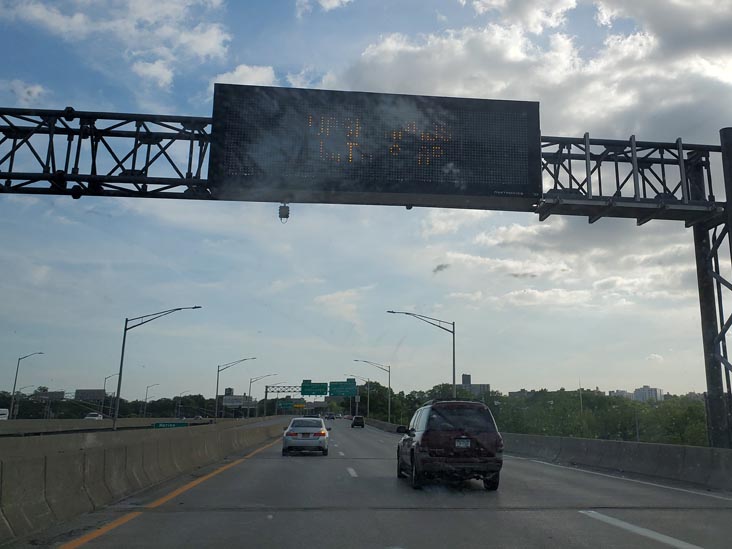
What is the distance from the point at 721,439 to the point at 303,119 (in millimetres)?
13218

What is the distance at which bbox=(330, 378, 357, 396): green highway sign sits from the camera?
363 feet

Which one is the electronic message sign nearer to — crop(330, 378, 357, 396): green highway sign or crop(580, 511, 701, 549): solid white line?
crop(580, 511, 701, 549): solid white line

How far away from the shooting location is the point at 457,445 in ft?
44.5

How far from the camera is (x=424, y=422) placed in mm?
14164

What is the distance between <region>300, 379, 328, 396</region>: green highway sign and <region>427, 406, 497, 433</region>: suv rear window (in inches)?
3879

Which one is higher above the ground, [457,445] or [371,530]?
[457,445]

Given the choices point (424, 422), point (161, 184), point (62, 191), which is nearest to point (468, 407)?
point (424, 422)

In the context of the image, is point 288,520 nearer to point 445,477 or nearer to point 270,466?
point 445,477

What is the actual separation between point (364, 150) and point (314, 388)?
9858cm

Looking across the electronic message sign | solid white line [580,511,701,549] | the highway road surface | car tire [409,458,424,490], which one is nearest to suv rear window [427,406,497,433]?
car tire [409,458,424,490]

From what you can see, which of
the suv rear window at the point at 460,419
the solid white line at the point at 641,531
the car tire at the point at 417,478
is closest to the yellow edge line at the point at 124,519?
the car tire at the point at 417,478

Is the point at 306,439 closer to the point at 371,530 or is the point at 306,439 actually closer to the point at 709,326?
the point at 709,326

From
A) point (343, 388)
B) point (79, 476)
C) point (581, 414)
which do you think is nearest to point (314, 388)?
point (343, 388)

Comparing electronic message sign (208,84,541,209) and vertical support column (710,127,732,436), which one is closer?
electronic message sign (208,84,541,209)
